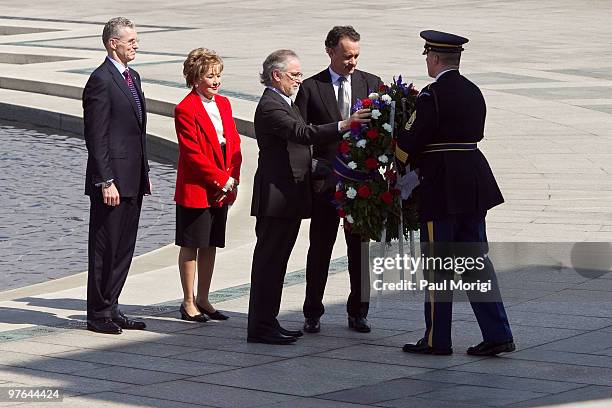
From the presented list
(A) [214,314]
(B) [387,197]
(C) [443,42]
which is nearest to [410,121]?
(C) [443,42]

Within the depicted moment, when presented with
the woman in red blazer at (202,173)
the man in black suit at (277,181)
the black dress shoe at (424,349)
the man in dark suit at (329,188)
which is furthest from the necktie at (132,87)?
the black dress shoe at (424,349)

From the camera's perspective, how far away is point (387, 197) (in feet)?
26.7

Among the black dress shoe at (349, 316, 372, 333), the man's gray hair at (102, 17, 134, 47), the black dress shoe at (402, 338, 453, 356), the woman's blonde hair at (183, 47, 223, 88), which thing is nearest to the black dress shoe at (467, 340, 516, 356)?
the black dress shoe at (402, 338, 453, 356)

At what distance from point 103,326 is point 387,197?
189cm

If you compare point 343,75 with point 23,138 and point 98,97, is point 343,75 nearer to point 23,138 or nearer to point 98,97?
point 98,97

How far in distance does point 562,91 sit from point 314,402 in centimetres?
1414

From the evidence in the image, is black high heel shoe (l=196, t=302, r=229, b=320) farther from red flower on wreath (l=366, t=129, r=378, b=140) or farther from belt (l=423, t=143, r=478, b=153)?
belt (l=423, t=143, r=478, b=153)

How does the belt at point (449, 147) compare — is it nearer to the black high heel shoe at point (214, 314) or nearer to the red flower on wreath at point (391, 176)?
the red flower on wreath at point (391, 176)

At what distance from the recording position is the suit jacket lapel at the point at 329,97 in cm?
849

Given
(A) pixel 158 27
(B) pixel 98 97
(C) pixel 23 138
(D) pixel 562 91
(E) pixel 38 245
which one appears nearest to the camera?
(B) pixel 98 97

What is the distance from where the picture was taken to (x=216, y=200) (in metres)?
8.78

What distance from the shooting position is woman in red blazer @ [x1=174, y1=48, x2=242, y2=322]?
342 inches

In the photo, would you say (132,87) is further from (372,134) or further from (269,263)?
(372,134)

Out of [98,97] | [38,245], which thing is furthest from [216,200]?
[38,245]
